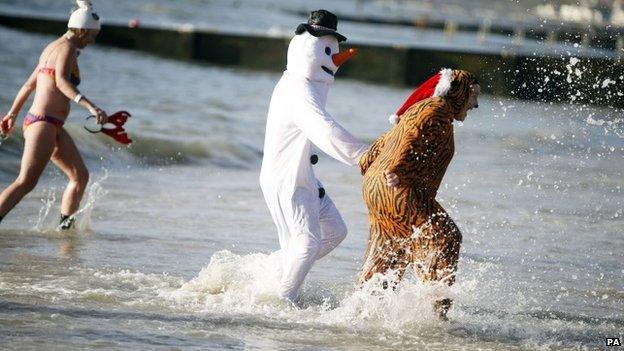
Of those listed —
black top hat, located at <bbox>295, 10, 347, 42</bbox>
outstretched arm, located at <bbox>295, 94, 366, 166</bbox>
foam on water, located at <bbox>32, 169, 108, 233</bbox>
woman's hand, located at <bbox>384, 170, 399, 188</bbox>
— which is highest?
black top hat, located at <bbox>295, 10, 347, 42</bbox>

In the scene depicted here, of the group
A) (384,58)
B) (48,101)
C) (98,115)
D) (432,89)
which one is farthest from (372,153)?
(384,58)

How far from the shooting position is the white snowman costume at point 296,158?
27.5 feet

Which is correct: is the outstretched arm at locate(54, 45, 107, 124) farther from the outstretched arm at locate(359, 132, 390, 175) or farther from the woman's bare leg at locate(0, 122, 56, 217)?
the outstretched arm at locate(359, 132, 390, 175)

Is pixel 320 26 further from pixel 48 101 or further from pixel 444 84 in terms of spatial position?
pixel 48 101

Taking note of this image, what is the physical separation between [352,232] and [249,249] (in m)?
1.50

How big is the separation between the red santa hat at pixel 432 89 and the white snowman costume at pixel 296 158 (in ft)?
1.12

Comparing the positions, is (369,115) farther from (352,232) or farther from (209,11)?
(209,11)

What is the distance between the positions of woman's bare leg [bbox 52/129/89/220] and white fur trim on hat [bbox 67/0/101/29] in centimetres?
88

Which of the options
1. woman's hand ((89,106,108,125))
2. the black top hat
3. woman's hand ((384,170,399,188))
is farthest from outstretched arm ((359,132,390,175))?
woman's hand ((89,106,108,125))

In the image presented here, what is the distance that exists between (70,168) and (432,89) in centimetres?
391

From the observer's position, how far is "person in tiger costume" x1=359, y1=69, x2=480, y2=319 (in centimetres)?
788

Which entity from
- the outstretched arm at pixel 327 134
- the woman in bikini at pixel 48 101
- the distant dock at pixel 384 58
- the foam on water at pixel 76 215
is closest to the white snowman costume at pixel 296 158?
the outstretched arm at pixel 327 134

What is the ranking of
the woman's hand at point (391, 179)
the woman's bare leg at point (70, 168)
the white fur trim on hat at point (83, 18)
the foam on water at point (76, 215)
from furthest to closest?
1. the foam on water at point (76, 215)
2. the woman's bare leg at point (70, 168)
3. the white fur trim on hat at point (83, 18)
4. the woman's hand at point (391, 179)

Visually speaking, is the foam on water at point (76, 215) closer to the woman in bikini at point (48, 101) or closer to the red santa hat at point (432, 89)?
the woman in bikini at point (48, 101)
